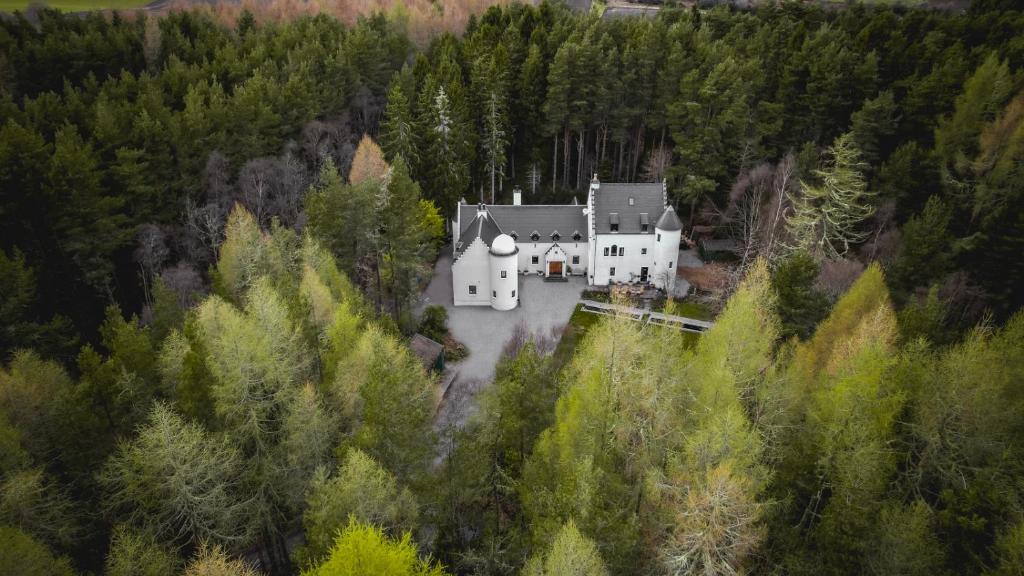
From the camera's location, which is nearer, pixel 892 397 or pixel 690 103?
pixel 892 397

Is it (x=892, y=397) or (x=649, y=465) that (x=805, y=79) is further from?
(x=649, y=465)

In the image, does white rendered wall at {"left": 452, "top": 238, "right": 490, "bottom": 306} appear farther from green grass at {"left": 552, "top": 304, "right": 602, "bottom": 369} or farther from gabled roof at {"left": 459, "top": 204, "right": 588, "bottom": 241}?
green grass at {"left": 552, "top": 304, "right": 602, "bottom": 369}

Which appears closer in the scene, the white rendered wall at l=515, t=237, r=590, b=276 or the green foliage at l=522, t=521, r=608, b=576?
the green foliage at l=522, t=521, r=608, b=576

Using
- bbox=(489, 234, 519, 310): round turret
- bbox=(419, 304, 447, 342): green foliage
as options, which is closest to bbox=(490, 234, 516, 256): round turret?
bbox=(489, 234, 519, 310): round turret

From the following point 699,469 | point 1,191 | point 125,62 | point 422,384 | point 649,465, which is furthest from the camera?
point 125,62

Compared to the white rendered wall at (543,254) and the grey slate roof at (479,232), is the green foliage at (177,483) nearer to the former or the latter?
the grey slate roof at (479,232)

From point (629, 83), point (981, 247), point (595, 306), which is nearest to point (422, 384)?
point (595, 306)

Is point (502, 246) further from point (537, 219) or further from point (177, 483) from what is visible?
point (177, 483)
